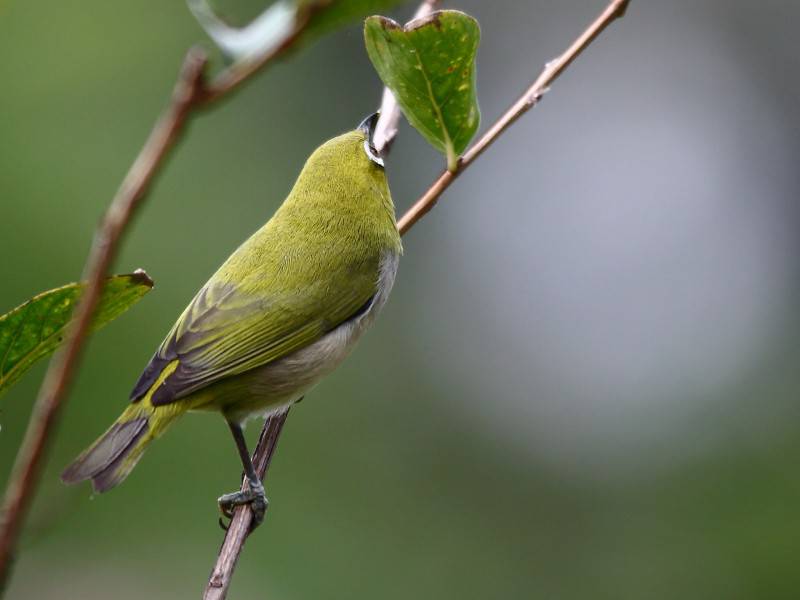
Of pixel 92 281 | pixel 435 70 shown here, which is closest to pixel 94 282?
pixel 92 281

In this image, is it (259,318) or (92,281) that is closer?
(92,281)

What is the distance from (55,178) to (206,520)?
242cm

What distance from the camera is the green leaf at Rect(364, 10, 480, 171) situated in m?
1.94

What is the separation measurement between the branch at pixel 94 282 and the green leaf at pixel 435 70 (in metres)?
1.33

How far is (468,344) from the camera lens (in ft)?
34.2

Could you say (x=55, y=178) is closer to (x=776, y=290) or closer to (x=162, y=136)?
(x=162, y=136)

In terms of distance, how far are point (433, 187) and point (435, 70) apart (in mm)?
417

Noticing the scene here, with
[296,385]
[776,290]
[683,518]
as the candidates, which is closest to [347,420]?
[683,518]

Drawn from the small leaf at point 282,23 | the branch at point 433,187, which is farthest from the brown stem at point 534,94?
the small leaf at point 282,23

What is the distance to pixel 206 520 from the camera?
5828mm

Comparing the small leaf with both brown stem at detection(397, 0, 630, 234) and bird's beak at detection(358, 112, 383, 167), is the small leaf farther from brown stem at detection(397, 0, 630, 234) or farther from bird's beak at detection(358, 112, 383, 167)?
bird's beak at detection(358, 112, 383, 167)

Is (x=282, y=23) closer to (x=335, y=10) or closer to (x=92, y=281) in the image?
(x=335, y=10)

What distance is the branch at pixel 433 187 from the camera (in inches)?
73.7

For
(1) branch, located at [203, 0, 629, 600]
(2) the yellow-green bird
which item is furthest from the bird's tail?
(1) branch, located at [203, 0, 629, 600]
